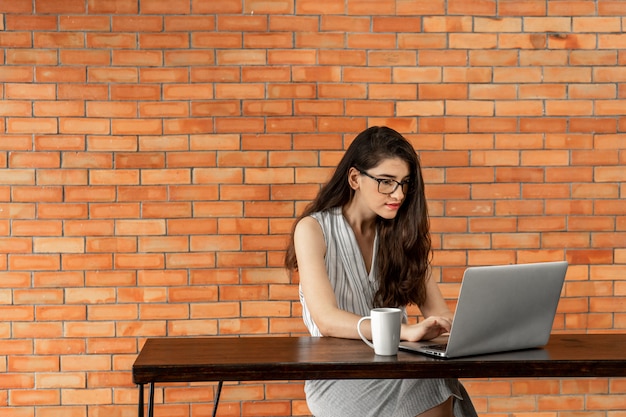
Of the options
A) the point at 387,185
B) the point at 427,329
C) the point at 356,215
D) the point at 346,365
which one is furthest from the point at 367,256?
the point at 346,365

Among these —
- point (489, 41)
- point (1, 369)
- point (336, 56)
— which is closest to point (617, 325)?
point (489, 41)

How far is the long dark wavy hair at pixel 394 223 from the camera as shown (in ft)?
7.34

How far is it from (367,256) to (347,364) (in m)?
0.73

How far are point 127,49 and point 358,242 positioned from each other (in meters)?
1.42

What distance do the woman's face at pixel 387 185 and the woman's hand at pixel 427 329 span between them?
0.45 m

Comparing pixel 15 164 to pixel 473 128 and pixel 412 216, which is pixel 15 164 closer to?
pixel 412 216

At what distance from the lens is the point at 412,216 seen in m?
2.29

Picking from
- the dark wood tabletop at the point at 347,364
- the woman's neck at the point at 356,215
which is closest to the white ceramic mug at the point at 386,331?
the dark wood tabletop at the point at 347,364

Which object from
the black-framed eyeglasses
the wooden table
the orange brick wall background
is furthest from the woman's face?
the orange brick wall background

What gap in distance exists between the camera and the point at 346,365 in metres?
1.62

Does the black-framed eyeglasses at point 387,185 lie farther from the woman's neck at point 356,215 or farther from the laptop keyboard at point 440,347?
the laptop keyboard at point 440,347

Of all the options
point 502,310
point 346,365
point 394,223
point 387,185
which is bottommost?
point 346,365

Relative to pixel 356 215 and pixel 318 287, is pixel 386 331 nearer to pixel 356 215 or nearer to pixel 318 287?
pixel 318 287

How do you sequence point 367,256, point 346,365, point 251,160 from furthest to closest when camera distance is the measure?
point 251,160, point 367,256, point 346,365
